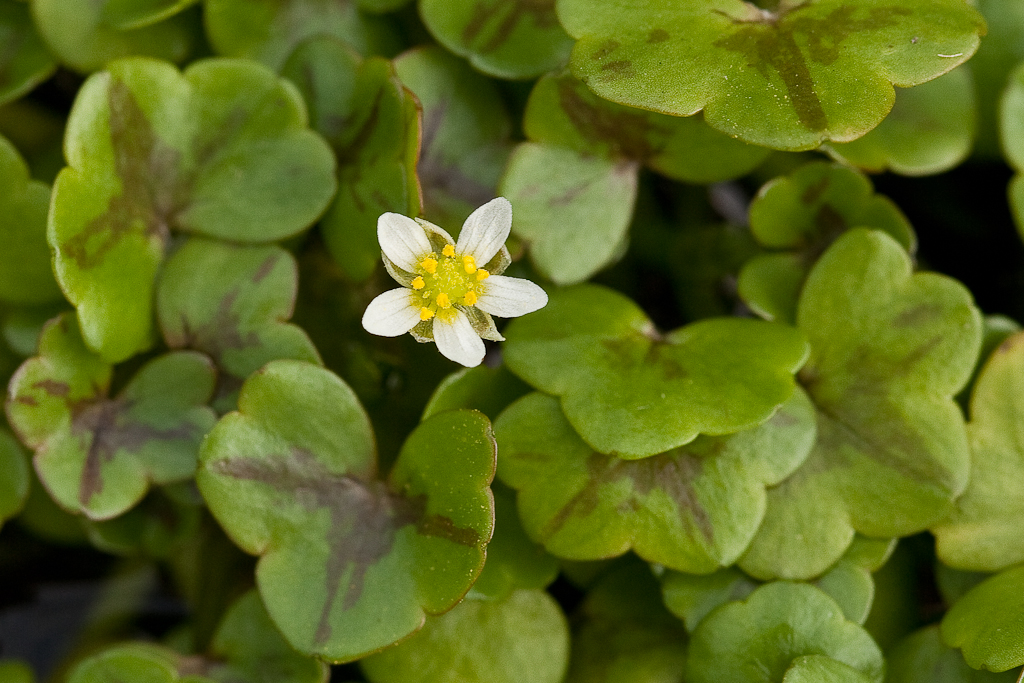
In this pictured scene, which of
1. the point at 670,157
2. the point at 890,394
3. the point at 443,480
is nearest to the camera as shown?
the point at 443,480

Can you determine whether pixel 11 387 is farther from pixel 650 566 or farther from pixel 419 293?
pixel 650 566

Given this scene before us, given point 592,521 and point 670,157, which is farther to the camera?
point 670,157

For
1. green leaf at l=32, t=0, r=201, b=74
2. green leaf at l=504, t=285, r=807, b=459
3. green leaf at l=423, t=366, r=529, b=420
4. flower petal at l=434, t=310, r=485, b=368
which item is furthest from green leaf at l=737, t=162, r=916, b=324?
green leaf at l=32, t=0, r=201, b=74

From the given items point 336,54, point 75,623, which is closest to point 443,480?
point 336,54

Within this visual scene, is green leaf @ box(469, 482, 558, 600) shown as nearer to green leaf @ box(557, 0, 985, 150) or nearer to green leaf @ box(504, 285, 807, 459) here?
green leaf @ box(504, 285, 807, 459)

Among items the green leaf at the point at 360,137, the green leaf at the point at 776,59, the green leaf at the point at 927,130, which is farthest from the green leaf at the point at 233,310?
the green leaf at the point at 927,130

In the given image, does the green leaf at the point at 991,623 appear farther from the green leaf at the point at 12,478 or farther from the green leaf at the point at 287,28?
the green leaf at the point at 12,478
